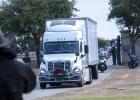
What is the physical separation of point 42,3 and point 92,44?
79.4 feet

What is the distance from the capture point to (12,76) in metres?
3.62

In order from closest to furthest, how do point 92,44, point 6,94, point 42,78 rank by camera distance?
point 6,94 < point 42,78 < point 92,44

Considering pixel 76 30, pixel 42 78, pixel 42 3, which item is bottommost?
pixel 42 78

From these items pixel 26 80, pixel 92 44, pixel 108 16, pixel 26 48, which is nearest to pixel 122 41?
pixel 108 16

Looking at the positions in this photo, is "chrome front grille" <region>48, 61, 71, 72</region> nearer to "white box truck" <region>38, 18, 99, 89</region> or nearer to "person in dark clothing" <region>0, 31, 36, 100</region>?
"white box truck" <region>38, 18, 99, 89</region>

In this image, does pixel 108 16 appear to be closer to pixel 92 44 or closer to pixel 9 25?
pixel 9 25

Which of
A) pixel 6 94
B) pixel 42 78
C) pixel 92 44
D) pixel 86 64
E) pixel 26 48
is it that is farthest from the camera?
pixel 26 48

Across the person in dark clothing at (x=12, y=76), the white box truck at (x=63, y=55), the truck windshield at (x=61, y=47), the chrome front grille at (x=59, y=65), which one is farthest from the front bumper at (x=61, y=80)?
the person in dark clothing at (x=12, y=76)

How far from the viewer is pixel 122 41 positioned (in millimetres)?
65188

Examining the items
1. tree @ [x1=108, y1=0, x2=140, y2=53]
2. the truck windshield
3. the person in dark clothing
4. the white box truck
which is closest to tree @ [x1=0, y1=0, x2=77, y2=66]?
tree @ [x1=108, y1=0, x2=140, y2=53]

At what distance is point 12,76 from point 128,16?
57.3m

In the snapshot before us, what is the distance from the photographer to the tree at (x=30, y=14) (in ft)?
191

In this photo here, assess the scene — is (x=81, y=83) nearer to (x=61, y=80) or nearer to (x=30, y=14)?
(x=61, y=80)

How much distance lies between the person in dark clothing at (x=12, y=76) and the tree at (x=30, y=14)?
54.0m
